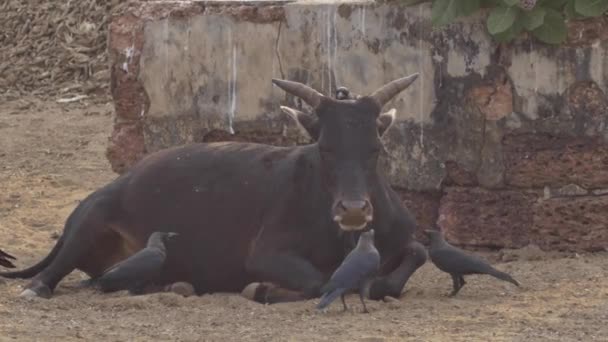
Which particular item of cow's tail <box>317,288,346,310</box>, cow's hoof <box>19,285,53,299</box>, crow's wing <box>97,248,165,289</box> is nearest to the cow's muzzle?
cow's tail <box>317,288,346,310</box>

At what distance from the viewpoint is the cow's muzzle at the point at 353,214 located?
953 centimetres

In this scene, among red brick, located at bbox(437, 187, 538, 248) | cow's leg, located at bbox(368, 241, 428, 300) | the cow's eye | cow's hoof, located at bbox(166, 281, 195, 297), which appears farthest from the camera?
red brick, located at bbox(437, 187, 538, 248)

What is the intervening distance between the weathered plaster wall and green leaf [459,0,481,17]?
188 millimetres

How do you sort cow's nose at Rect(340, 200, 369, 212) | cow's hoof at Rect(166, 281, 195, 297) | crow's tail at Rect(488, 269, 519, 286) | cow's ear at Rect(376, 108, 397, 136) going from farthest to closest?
cow's hoof at Rect(166, 281, 195, 297) < cow's ear at Rect(376, 108, 397, 136) < crow's tail at Rect(488, 269, 519, 286) < cow's nose at Rect(340, 200, 369, 212)

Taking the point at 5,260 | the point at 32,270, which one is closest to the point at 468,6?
the point at 32,270

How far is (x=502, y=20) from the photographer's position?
10.6 meters

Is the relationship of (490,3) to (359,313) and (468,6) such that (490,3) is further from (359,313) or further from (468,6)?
(359,313)

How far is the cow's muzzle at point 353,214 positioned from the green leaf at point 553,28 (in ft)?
6.48

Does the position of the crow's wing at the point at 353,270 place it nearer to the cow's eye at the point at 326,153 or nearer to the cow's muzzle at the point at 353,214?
the cow's muzzle at the point at 353,214

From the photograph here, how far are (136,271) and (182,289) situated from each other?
50cm

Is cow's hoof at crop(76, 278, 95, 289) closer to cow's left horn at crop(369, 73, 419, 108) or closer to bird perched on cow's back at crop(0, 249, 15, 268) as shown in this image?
bird perched on cow's back at crop(0, 249, 15, 268)

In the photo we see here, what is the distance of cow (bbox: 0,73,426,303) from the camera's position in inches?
388

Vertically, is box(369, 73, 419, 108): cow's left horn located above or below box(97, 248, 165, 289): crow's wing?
above

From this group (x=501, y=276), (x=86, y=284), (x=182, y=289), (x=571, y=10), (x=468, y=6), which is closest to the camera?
(x=501, y=276)
